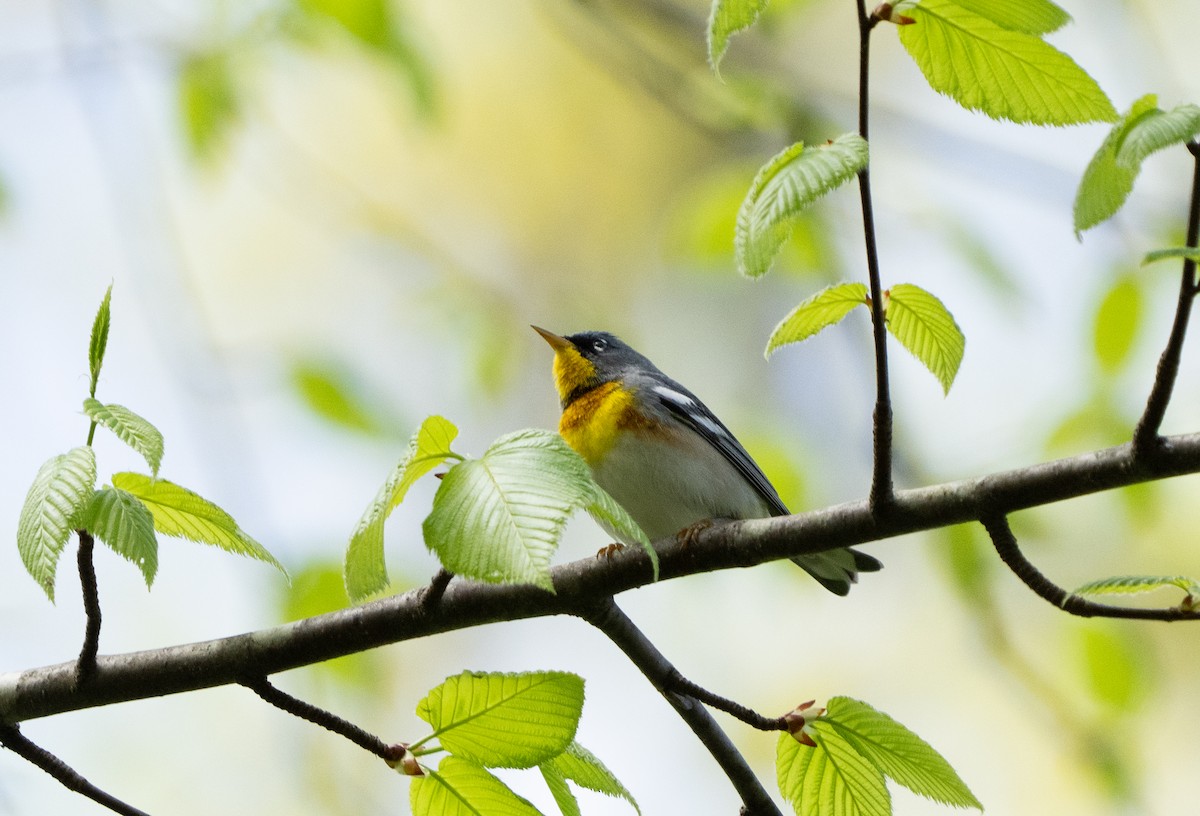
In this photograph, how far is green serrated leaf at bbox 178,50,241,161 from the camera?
4.36m

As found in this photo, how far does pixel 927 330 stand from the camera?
6.12ft

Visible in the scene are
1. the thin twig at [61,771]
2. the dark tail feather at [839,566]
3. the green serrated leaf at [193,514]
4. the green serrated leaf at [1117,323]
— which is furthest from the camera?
the dark tail feather at [839,566]

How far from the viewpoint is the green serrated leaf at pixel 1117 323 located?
349 centimetres

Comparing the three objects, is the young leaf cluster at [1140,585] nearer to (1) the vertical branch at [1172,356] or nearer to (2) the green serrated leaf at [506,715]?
(1) the vertical branch at [1172,356]

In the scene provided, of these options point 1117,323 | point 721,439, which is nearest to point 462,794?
point 1117,323

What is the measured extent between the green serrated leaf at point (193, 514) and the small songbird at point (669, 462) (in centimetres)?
240

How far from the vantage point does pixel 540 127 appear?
10.4m

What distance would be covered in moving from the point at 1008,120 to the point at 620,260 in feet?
28.3

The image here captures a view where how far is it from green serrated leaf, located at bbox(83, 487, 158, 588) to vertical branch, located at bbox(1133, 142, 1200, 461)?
4.91 feet

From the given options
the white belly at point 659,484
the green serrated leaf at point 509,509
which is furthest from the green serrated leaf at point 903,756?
the white belly at point 659,484

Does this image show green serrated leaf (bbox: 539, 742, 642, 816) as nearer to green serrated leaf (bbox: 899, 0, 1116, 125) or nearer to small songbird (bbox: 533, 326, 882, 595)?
green serrated leaf (bbox: 899, 0, 1116, 125)

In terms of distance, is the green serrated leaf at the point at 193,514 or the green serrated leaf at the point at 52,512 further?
the green serrated leaf at the point at 193,514

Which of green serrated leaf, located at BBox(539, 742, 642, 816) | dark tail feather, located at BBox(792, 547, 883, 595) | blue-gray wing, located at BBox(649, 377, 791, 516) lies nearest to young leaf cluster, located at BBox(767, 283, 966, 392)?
green serrated leaf, located at BBox(539, 742, 642, 816)

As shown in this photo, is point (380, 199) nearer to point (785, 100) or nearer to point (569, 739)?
point (785, 100)
